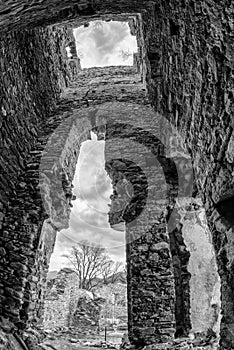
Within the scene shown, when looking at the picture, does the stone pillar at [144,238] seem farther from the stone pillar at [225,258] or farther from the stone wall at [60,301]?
the stone wall at [60,301]

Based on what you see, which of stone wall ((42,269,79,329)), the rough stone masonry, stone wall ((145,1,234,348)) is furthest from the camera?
stone wall ((42,269,79,329))

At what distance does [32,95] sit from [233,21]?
442 cm

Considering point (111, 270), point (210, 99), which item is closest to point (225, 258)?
point (210, 99)

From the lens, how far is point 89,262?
22.3m

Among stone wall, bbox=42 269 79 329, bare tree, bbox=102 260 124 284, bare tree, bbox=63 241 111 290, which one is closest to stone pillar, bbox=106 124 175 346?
stone wall, bbox=42 269 79 329

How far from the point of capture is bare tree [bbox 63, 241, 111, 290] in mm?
21938

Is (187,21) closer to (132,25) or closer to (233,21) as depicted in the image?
(233,21)

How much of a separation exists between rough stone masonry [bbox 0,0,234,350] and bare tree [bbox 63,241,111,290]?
15.0 meters

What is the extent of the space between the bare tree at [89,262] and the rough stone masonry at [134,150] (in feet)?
49.3

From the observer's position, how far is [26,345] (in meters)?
4.76

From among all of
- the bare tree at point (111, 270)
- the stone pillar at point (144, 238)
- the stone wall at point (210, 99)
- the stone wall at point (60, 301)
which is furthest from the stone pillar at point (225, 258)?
the bare tree at point (111, 270)

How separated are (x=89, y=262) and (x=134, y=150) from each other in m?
16.8

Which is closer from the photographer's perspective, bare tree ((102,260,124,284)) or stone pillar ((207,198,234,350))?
stone pillar ((207,198,234,350))

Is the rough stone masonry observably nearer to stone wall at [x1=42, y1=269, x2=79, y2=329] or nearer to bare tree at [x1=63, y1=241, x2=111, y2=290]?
stone wall at [x1=42, y1=269, x2=79, y2=329]
